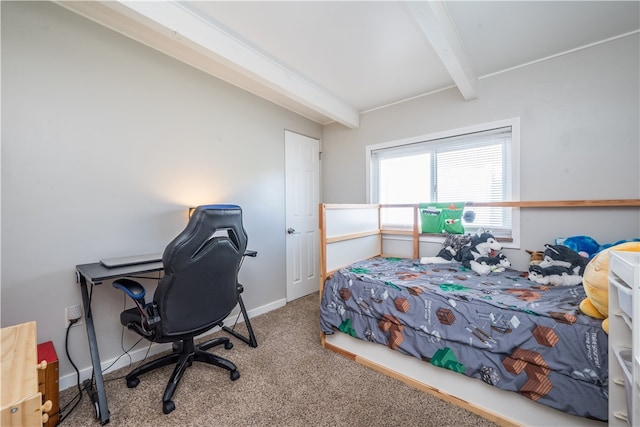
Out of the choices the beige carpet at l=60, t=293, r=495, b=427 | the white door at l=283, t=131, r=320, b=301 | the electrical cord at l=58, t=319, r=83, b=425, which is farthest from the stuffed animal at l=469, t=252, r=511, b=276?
the electrical cord at l=58, t=319, r=83, b=425

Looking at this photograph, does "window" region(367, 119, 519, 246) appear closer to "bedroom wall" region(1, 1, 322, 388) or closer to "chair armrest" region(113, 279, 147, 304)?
"bedroom wall" region(1, 1, 322, 388)

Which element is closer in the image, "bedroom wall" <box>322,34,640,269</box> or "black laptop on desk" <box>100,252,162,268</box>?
"black laptop on desk" <box>100,252,162,268</box>

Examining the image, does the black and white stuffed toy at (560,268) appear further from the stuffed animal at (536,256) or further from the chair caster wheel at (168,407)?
the chair caster wheel at (168,407)

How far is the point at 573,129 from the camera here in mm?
2100

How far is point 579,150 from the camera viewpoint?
2082mm

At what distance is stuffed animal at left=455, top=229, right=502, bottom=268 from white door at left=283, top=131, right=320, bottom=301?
1.81 meters

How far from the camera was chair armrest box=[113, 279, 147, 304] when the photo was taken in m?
1.41

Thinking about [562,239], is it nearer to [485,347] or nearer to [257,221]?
[485,347]

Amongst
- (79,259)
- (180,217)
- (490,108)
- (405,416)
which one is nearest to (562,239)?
(490,108)

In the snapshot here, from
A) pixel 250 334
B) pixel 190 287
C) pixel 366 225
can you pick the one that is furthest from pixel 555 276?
pixel 190 287

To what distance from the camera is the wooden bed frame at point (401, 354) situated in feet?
4.49

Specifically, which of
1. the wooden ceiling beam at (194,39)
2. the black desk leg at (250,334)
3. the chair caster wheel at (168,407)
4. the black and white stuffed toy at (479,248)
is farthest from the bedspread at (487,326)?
the wooden ceiling beam at (194,39)

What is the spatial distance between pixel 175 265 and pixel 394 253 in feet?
7.66

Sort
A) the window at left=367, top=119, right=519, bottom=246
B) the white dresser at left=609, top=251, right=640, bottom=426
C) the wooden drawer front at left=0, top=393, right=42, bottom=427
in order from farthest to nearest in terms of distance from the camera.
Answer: the window at left=367, top=119, right=519, bottom=246
the white dresser at left=609, top=251, right=640, bottom=426
the wooden drawer front at left=0, top=393, right=42, bottom=427
